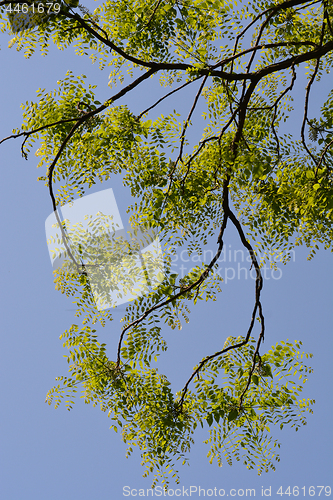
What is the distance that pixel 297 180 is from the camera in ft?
14.3

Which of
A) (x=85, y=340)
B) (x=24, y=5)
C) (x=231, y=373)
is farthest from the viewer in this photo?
(x=231, y=373)

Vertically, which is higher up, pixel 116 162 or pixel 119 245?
pixel 116 162

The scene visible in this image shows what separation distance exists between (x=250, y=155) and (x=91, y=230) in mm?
2002

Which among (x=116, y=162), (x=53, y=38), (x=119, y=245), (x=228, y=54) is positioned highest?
(x=53, y=38)

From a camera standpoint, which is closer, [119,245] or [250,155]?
[250,155]

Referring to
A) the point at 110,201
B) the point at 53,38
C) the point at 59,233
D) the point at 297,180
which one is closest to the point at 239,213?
the point at 297,180

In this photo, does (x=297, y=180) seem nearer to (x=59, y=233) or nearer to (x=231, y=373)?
(x=231, y=373)

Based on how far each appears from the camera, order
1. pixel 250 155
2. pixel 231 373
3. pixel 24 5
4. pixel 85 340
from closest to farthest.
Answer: pixel 250 155, pixel 24 5, pixel 85 340, pixel 231 373

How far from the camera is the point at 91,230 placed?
439cm

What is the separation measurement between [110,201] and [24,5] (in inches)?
83.2

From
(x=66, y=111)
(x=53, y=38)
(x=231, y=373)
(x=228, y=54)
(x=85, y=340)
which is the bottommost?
(x=231, y=373)

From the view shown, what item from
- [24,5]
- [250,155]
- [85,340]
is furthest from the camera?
[85,340]

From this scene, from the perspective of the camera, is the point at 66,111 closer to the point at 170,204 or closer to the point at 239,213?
the point at 170,204

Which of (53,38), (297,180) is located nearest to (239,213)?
(297,180)
